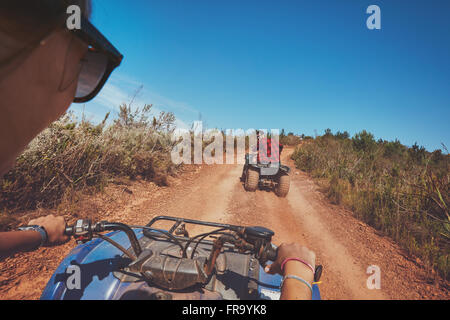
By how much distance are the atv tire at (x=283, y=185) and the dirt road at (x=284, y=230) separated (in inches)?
10.1

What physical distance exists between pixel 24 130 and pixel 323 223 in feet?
20.4

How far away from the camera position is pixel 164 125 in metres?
8.62

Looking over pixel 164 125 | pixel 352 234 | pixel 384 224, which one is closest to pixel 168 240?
pixel 352 234

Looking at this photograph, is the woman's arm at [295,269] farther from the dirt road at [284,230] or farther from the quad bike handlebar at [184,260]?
the dirt road at [284,230]

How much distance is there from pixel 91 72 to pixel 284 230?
16.3 feet

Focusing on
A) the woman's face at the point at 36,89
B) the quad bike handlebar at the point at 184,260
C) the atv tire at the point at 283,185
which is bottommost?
the atv tire at the point at 283,185

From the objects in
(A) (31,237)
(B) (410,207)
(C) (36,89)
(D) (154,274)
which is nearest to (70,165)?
(A) (31,237)

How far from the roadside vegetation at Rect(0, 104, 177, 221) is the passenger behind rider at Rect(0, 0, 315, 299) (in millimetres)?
3636

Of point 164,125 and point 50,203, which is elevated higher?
point 164,125

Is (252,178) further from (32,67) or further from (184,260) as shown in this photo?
(32,67)

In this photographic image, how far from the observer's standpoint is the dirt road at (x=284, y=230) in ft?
9.09

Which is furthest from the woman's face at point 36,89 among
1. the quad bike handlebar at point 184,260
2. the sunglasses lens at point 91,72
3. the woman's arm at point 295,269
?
the woman's arm at point 295,269

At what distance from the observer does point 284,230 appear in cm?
498
